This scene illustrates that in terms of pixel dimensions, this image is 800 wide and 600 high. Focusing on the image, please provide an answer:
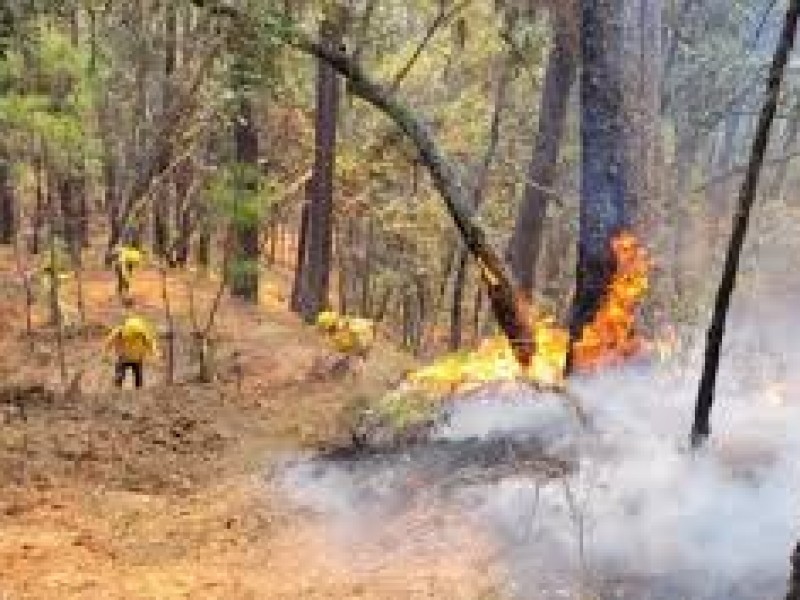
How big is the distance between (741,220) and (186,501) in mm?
5874

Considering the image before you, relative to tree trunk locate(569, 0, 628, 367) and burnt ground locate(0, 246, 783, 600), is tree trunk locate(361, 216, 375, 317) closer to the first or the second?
burnt ground locate(0, 246, 783, 600)

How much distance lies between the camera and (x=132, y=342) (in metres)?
20.0

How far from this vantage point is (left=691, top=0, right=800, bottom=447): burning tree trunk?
1089cm

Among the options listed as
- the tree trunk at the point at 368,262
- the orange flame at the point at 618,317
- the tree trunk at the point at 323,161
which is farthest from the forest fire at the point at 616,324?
the tree trunk at the point at 368,262

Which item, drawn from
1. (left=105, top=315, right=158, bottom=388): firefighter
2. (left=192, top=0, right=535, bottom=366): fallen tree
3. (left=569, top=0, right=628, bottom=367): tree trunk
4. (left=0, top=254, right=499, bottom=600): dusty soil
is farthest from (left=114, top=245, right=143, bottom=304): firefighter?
(left=569, top=0, right=628, bottom=367): tree trunk

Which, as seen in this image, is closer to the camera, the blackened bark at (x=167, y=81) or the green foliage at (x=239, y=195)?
the green foliage at (x=239, y=195)

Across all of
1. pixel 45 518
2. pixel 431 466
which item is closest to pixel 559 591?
pixel 431 466

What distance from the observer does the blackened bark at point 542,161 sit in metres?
22.5

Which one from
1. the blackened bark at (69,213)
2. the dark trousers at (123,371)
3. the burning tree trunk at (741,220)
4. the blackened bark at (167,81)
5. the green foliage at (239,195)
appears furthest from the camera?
the blackened bark at (69,213)

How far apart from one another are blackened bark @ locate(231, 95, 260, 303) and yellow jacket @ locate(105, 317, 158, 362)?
17.6 ft

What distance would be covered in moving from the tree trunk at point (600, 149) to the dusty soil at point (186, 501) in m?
3.24

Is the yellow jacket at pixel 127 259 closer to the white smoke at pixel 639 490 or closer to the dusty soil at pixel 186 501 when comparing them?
the dusty soil at pixel 186 501

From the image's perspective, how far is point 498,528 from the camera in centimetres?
1108

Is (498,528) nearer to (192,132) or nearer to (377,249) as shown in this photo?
(192,132)
